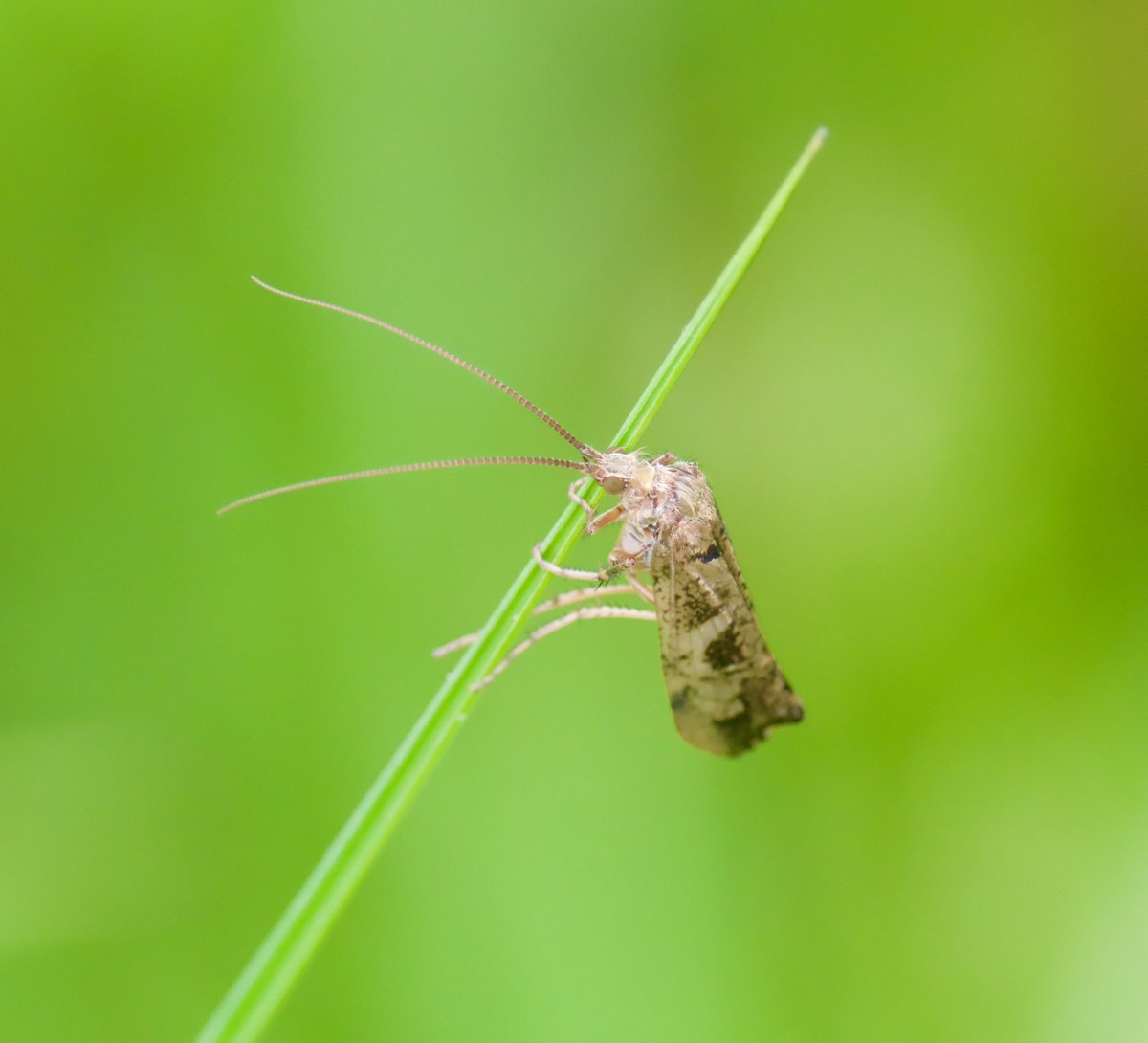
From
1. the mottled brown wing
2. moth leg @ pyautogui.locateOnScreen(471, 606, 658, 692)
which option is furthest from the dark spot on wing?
moth leg @ pyautogui.locateOnScreen(471, 606, 658, 692)

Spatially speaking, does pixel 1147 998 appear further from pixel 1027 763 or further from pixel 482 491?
pixel 482 491

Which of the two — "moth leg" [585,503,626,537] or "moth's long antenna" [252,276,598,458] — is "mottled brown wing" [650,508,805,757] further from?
"moth's long antenna" [252,276,598,458]

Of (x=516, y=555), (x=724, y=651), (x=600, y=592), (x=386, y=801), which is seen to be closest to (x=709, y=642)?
(x=724, y=651)

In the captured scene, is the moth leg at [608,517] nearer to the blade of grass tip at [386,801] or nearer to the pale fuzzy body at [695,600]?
the pale fuzzy body at [695,600]

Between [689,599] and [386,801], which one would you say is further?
[689,599]

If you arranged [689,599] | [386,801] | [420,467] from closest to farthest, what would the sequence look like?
[386,801] → [420,467] → [689,599]

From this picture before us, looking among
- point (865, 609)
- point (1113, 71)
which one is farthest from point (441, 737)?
point (1113, 71)

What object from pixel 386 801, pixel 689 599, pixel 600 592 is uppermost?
pixel 689 599

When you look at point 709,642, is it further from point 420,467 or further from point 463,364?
point 463,364
